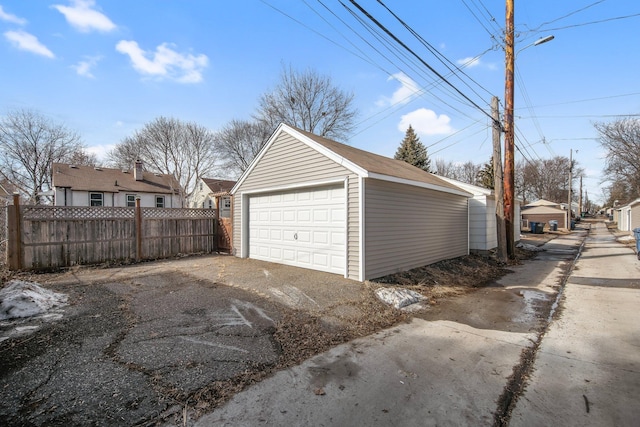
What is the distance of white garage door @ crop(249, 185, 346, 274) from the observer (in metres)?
7.28

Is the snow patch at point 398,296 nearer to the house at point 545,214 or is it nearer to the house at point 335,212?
the house at point 335,212

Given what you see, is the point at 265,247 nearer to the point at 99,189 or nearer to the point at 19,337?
the point at 19,337

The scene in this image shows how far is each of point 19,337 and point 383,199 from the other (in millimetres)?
6547

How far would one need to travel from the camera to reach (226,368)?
314 cm

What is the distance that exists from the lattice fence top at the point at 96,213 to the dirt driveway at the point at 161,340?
189 centimetres

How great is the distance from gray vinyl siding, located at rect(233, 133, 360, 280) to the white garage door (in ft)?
0.98

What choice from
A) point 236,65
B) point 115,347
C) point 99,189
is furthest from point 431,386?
point 99,189

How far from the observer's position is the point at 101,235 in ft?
29.3

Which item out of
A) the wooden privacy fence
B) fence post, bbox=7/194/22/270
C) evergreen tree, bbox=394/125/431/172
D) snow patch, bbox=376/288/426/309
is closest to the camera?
snow patch, bbox=376/288/426/309

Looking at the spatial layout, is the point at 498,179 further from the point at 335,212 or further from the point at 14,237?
the point at 14,237

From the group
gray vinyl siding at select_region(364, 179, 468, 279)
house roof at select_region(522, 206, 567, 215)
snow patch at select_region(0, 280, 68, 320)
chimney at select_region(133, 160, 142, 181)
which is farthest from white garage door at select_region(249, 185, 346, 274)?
house roof at select_region(522, 206, 567, 215)

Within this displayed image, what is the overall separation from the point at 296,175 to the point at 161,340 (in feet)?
17.5

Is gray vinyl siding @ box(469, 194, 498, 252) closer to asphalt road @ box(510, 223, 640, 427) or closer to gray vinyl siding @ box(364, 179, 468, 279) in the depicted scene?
gray vinyl siding @ box(364, 179, 468, 279)

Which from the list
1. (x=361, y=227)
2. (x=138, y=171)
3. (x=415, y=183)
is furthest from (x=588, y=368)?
(x=138, y=171)
